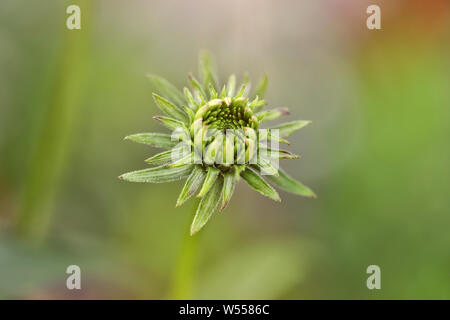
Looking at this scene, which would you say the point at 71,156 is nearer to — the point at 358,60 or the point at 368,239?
the point at 368,239

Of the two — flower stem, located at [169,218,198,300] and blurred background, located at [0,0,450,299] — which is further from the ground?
blurred background, located at [0,0,450,299]

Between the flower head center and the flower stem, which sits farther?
the flower stem

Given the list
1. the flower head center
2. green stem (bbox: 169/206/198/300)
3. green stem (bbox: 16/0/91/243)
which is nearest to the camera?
the flower head center

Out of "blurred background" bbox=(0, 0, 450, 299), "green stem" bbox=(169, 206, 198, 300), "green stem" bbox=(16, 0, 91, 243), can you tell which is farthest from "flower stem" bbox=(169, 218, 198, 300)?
"green stem" bbox=(16, 0, 91, 243)

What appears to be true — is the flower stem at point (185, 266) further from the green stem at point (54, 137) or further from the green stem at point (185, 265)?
the green stem at point (54, 137)

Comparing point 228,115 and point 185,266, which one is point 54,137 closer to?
point 185,266

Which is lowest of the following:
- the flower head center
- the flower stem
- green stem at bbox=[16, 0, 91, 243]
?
the flower stem

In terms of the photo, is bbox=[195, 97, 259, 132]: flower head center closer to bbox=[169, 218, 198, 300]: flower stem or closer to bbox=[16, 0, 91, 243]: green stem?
bbox=[169, 218, 198, 300]: flower stem

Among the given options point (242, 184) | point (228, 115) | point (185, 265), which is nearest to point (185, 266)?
point (185, 265)

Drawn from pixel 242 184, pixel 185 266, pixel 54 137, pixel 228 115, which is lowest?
pixel 185 266
